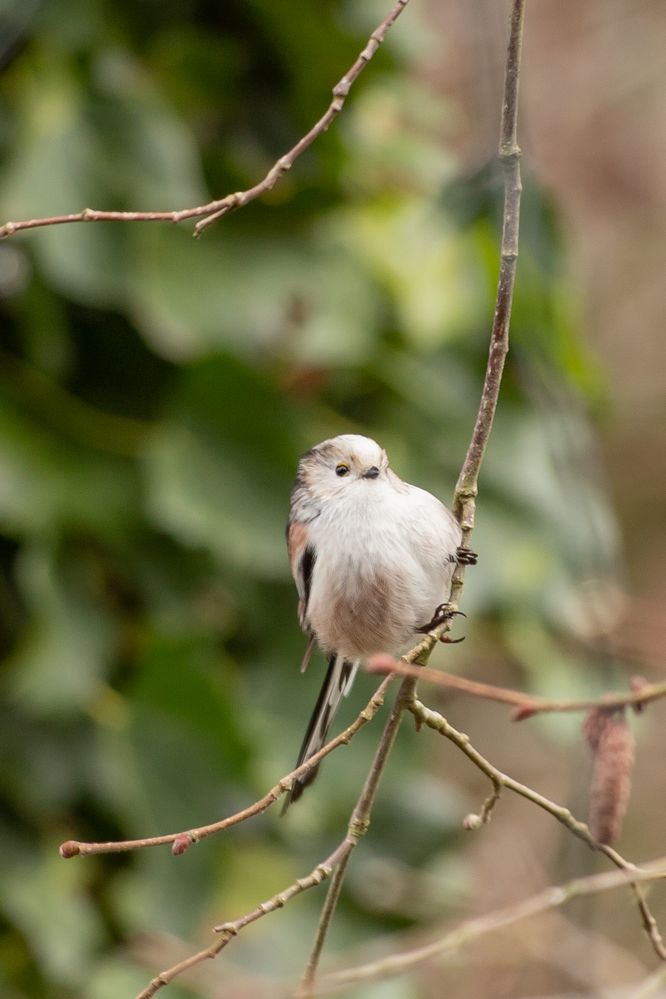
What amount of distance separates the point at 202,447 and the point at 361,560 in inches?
37.1

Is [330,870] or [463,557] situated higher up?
[463,557]

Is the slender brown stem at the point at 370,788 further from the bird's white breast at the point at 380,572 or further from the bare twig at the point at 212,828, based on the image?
the bird's white breast at the point at 380,572

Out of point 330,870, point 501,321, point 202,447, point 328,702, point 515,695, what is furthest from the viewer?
point 202,447

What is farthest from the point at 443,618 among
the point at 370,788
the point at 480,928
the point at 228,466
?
the point at 228,466

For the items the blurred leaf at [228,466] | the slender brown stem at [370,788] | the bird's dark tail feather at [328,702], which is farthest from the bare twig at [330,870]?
the blurred leaf at [228,466]

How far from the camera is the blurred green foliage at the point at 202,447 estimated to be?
233 centimetres

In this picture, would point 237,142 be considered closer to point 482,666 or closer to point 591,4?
point 482,666

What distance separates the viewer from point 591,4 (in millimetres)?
5027

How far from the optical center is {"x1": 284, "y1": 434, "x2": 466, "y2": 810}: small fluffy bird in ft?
4.90

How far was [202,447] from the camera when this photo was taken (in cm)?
241

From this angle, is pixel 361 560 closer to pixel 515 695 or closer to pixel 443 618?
pixel 443 618

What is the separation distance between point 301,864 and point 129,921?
14.4 inches

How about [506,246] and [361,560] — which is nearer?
[506,246]

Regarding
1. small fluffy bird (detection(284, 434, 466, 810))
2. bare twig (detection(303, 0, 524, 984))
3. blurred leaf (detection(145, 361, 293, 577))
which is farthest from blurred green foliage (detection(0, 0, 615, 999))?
bare twig (detection(303, 0, 524, 984))
